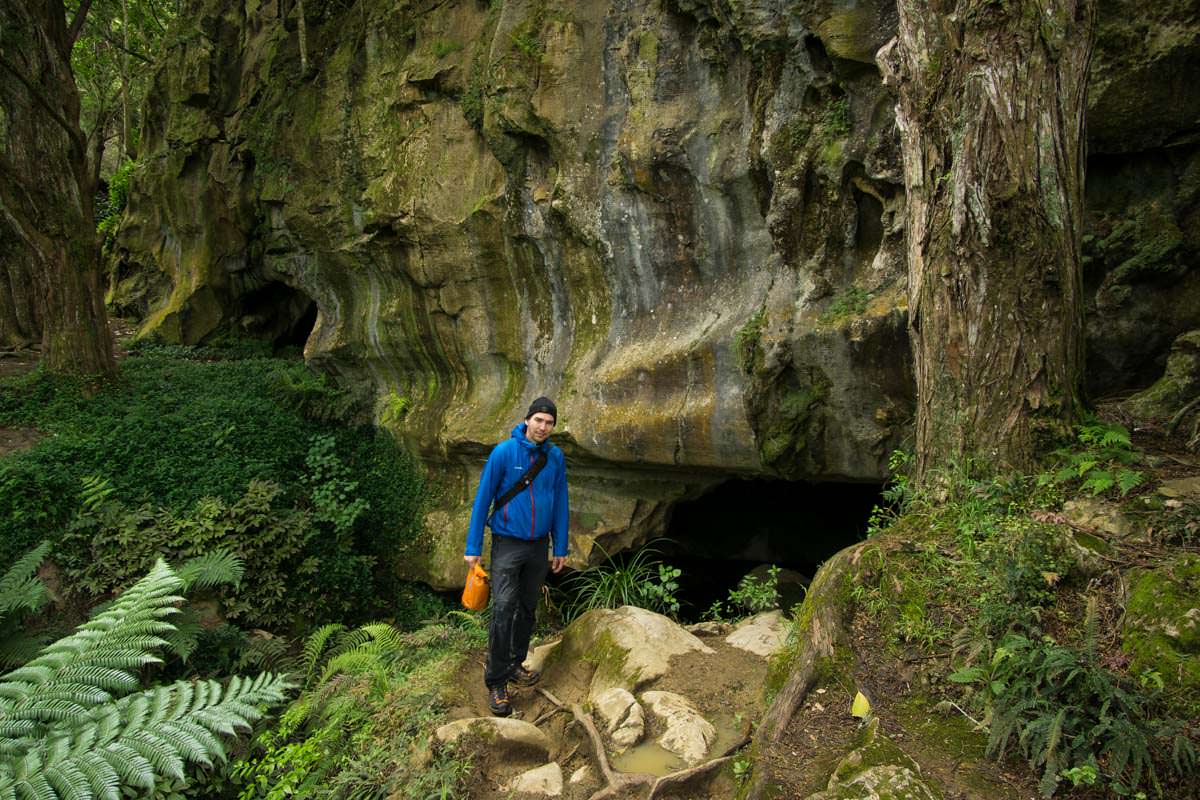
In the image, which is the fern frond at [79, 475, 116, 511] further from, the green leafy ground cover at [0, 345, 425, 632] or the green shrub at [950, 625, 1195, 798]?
the green shrub at [950, 625, 1195, 798]

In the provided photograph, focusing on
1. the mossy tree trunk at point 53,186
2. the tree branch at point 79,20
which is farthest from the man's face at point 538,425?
the tree branch at point 79,20

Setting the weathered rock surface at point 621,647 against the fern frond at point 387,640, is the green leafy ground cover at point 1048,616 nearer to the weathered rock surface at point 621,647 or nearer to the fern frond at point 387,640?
the weathered rock surface at point 621,647

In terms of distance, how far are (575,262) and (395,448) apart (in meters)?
4.20

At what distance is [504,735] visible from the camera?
418 cm

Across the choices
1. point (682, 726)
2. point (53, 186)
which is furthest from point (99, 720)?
point (53, 186)

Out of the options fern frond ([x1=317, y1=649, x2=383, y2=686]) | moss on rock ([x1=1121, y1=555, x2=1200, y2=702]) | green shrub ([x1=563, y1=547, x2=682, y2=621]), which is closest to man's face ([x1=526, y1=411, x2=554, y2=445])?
fern frond ([x1=317, y1=649, x2=383, y2=686])

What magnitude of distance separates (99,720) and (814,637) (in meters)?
4.15

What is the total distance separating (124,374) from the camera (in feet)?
34.4

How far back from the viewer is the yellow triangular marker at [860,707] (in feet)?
11.0

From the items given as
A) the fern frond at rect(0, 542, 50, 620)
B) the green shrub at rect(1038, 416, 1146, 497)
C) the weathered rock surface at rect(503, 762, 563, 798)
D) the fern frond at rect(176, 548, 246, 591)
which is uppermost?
the green shrub at rect(1038, 416, 1146, 497)

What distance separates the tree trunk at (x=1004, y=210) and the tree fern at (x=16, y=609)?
7.08 m


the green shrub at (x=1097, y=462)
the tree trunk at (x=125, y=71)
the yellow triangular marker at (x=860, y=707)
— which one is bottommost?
the yellow triangular marker at (x=860, y=707)

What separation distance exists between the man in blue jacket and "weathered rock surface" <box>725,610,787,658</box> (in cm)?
165

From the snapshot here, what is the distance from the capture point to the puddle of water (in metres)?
3.73
